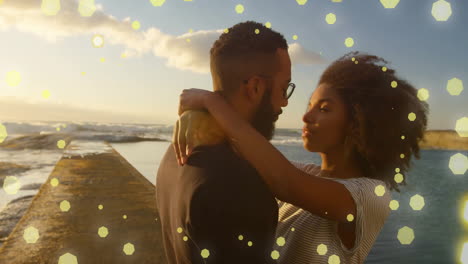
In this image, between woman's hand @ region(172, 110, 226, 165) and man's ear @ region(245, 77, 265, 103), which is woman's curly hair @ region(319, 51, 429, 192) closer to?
man's ear @ region(245, 77, 265, 103)

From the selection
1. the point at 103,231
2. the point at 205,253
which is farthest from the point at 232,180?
the point at 103,231

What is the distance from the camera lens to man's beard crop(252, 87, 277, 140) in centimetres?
202

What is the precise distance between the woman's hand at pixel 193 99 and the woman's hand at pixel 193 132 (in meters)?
0.03

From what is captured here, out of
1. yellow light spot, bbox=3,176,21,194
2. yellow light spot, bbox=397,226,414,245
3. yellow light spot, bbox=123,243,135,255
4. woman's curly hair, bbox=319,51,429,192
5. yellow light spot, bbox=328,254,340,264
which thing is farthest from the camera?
yellow light spot, bbox=3,176,21,194

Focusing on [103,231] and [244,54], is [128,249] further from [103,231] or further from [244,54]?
[244,54]

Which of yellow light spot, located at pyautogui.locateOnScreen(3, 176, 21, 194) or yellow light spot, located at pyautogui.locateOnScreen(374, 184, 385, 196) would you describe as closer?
yellow light spot, located at pyautogui.locateOnScreen(374, 184, 385, 196)

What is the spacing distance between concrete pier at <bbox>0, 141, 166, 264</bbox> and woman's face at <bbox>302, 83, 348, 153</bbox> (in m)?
2.55

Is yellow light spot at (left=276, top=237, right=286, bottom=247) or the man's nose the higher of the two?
the man's nose

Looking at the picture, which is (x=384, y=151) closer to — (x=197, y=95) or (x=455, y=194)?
(x=197, y=95)

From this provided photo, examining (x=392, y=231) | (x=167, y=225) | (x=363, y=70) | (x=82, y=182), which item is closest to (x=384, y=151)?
(x=363, y=70)

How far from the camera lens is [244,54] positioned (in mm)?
1973

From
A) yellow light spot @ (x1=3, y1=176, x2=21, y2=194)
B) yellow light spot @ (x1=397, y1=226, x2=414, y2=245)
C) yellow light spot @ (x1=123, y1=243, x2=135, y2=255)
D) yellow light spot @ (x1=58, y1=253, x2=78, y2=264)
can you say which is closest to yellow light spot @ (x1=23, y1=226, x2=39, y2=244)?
yellow light spot @ (x1=58, y1=253, x2=78, y2=264)

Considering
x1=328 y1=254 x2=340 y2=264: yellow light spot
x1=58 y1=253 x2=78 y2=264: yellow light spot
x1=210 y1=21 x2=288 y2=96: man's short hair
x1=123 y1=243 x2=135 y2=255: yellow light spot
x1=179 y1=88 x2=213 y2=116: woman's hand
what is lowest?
x1=58 y1=253 x2=78 y2=264: yellow light spot

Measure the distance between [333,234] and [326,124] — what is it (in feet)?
1.98
